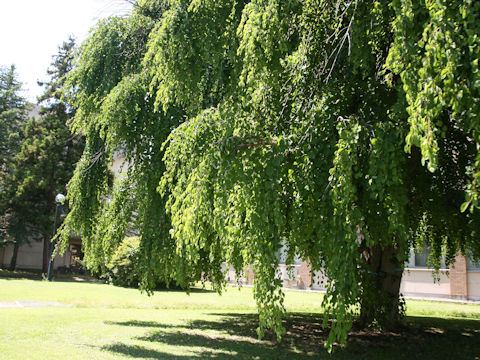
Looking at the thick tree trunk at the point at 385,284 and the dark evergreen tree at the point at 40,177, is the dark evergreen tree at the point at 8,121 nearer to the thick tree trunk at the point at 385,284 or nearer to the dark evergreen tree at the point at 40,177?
the dark evergreen tree at the point at 40,177

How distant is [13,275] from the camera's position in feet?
86.7

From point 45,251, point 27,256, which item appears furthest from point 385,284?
point 27,256

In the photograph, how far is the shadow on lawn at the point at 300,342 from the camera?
770 centimetres

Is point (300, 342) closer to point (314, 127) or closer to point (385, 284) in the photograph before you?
point (385, 284)

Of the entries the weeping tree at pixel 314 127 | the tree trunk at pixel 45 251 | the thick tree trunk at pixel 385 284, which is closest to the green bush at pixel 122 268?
the tree trunk at pixel 45 251

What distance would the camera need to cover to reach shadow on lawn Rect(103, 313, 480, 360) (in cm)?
770

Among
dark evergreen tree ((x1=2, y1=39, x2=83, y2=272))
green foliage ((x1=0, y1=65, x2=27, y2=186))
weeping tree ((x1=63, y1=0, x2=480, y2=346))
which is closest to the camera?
weeping tree ((x1=63, y1=0, x2=480, y2=346))

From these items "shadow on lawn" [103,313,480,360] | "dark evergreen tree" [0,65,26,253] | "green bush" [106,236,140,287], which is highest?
"dark evergreen tree" [0,65,26,253]

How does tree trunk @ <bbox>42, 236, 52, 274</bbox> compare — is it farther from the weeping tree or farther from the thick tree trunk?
the thick tree trunk

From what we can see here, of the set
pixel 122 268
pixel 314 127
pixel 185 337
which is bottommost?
pixel 185 337

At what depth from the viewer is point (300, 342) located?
9094mm

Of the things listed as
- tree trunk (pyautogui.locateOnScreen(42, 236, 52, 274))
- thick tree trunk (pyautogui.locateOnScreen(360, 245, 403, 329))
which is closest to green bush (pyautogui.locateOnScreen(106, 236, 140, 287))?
tree trunk (pyautogui.locateOnScreen(42, 236, 52, 274))

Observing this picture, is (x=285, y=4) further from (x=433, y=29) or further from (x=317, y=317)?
(x=317, y=317)

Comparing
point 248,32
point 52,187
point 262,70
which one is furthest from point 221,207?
point 52,187
